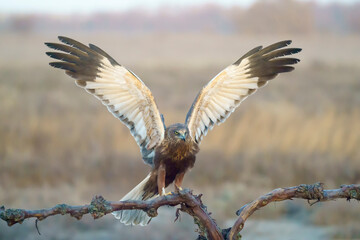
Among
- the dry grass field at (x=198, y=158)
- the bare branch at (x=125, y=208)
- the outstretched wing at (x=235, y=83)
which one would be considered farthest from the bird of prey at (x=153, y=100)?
the dry grass field at (x=198, y=158)

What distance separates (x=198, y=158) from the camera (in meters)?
11.4

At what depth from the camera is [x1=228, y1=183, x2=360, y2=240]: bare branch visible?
2.30m

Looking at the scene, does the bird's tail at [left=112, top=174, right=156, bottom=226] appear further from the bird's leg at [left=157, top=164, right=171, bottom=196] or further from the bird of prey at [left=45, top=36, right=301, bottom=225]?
the bird's leg at [left=157, top=164, right=171, bottom=196]

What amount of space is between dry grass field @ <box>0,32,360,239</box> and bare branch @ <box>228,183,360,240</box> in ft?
11.8

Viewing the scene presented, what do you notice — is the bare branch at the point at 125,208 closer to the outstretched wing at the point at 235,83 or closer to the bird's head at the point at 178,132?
the bird's head at the point at 178,132

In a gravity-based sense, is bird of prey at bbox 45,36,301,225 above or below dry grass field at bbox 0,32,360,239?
below

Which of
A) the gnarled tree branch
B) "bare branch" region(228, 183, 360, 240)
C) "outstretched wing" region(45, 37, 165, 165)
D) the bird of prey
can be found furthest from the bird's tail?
"bare branch" region(228, 183, 360, 240)

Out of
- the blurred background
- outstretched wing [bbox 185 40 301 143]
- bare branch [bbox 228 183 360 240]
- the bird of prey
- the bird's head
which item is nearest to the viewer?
bare branch [bbox 228 183 360 240]

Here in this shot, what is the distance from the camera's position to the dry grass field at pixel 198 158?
8.88 metres

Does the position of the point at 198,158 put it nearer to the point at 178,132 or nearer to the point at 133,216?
the point at 133,216

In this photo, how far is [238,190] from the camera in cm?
981

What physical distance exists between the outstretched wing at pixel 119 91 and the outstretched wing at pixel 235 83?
0.29m

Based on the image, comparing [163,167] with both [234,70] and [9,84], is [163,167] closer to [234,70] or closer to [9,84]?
[234,70]

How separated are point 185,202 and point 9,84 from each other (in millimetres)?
17685
